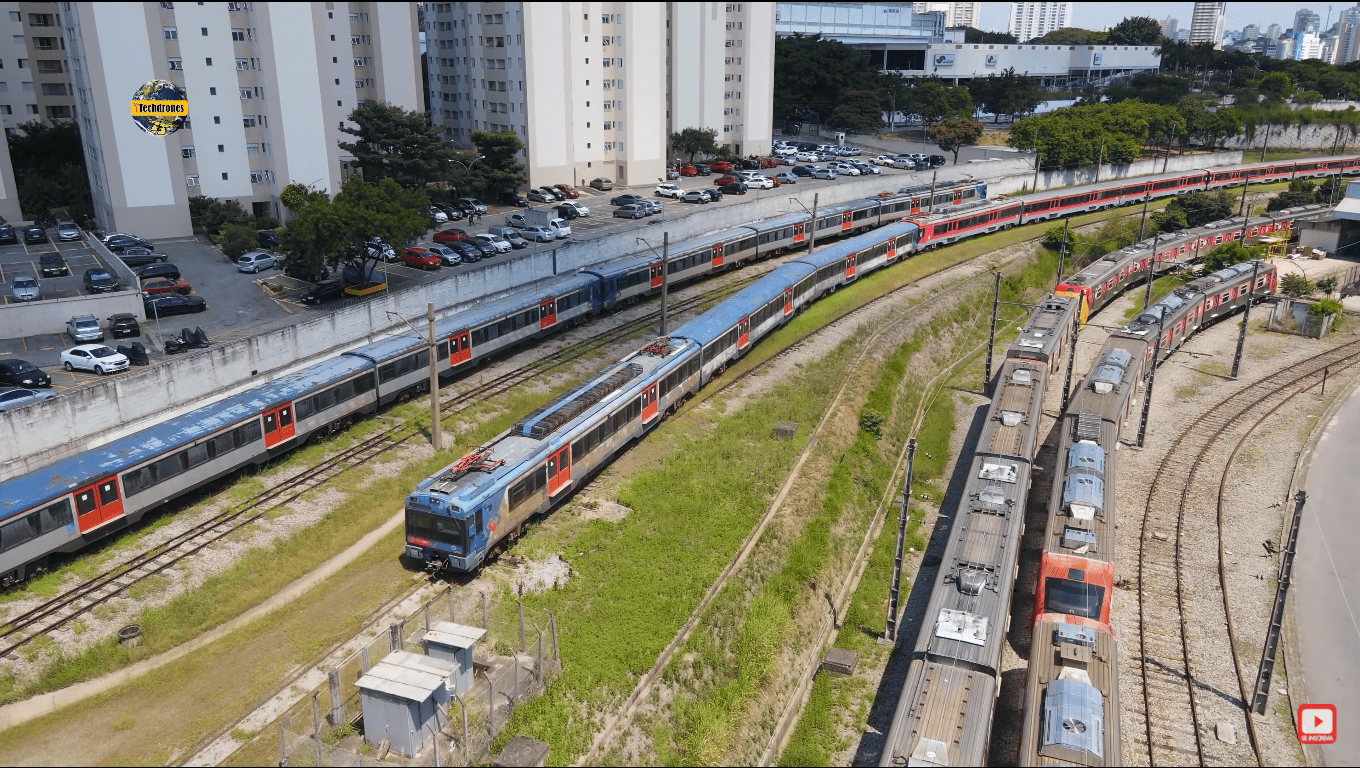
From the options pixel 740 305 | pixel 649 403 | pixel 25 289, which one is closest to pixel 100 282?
pixel 25 289

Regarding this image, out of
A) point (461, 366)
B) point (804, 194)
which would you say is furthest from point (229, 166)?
point (804, 194)

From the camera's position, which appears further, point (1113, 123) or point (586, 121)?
point (1113, 123)

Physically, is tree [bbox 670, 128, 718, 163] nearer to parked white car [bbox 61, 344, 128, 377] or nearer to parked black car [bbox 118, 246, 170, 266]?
parked black car [bbox 118, 246, 170, 266]

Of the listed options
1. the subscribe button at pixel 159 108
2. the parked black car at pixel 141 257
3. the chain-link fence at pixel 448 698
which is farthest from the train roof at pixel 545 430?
the subscribe button at pixel 159 108

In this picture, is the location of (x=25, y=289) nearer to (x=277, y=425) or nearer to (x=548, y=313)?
(x=277, y=425)

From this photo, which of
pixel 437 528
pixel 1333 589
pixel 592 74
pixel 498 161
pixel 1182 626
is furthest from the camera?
pixel 592 74

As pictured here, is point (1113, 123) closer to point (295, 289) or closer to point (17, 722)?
point (295, 289)

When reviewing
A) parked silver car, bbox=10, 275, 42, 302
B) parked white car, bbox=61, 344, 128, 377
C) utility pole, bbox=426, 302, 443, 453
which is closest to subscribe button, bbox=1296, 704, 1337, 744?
utility pole, bbox=426, 302, 443, 453
